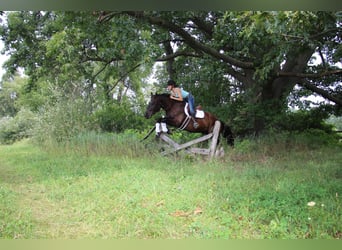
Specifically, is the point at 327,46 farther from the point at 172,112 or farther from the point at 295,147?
the point at 172,112

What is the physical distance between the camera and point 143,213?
2.55 m

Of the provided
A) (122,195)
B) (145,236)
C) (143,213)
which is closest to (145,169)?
(122,195)

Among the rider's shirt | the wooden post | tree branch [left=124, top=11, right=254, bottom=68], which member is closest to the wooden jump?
the wooden post

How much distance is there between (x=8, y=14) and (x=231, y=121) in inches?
103

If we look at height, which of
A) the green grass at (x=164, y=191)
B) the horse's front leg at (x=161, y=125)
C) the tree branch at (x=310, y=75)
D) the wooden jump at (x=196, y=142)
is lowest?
the green grass at (x=164, y=191)

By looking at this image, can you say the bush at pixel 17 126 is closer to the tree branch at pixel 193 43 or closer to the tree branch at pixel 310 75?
the tree branch at pixel 193 43

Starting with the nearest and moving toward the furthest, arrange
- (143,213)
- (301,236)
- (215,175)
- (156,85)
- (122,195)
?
(301,236), (143,213), (122,195), (215,175), (156,85)

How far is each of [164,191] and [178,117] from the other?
975mm

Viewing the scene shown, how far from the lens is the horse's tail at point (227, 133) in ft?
11.9

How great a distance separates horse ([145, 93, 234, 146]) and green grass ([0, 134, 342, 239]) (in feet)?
0.97

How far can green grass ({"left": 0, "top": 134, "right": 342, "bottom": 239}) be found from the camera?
239 cm

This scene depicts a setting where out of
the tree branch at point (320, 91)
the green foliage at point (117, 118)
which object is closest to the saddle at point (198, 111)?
the green foliage at point (117, 118)

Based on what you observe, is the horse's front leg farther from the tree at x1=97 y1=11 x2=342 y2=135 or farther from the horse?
the tree at x1=97 y1=11 x2=342 y2=135

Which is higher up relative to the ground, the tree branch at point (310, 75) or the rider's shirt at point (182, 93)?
the tree branch at point (310, 75)
